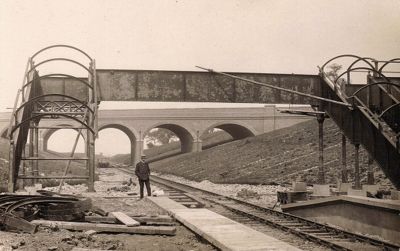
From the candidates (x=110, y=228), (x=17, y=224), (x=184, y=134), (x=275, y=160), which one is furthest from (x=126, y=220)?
(x=184, y=134)

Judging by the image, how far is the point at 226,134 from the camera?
6638 centimetres

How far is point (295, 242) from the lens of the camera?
895 centimetres

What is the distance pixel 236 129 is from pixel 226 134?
6.78 meters

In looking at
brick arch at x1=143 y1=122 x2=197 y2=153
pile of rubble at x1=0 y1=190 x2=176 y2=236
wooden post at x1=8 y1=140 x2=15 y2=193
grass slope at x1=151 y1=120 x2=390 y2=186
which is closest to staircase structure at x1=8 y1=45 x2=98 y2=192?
wooden post at x1=8 y1=140 x2=15 y2=193

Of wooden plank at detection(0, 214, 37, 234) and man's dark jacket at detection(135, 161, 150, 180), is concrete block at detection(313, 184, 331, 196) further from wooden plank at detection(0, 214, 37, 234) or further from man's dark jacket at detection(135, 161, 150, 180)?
wooden plank at detection(0, 214, 37, 234)

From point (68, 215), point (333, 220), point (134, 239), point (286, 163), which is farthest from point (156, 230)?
point (286, 163)

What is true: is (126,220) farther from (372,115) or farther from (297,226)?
(372,115)

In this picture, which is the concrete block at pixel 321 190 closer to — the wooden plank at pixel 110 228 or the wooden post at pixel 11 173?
the wooden plank at pixel 110 228

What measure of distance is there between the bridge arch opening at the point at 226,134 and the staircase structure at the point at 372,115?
38.6m

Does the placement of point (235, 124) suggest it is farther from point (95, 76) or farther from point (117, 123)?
point (95, 76)

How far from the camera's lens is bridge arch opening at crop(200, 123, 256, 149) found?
5564 centimetres

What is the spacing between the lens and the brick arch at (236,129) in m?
55.2

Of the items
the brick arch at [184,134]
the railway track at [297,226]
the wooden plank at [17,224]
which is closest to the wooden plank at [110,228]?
the wooden plank at [17,224]

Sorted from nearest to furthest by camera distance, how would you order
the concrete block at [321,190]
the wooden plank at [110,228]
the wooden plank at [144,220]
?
the wooden plank at [110,228]
the wooden plank at [144,220]
the concrete block at [321,190]
